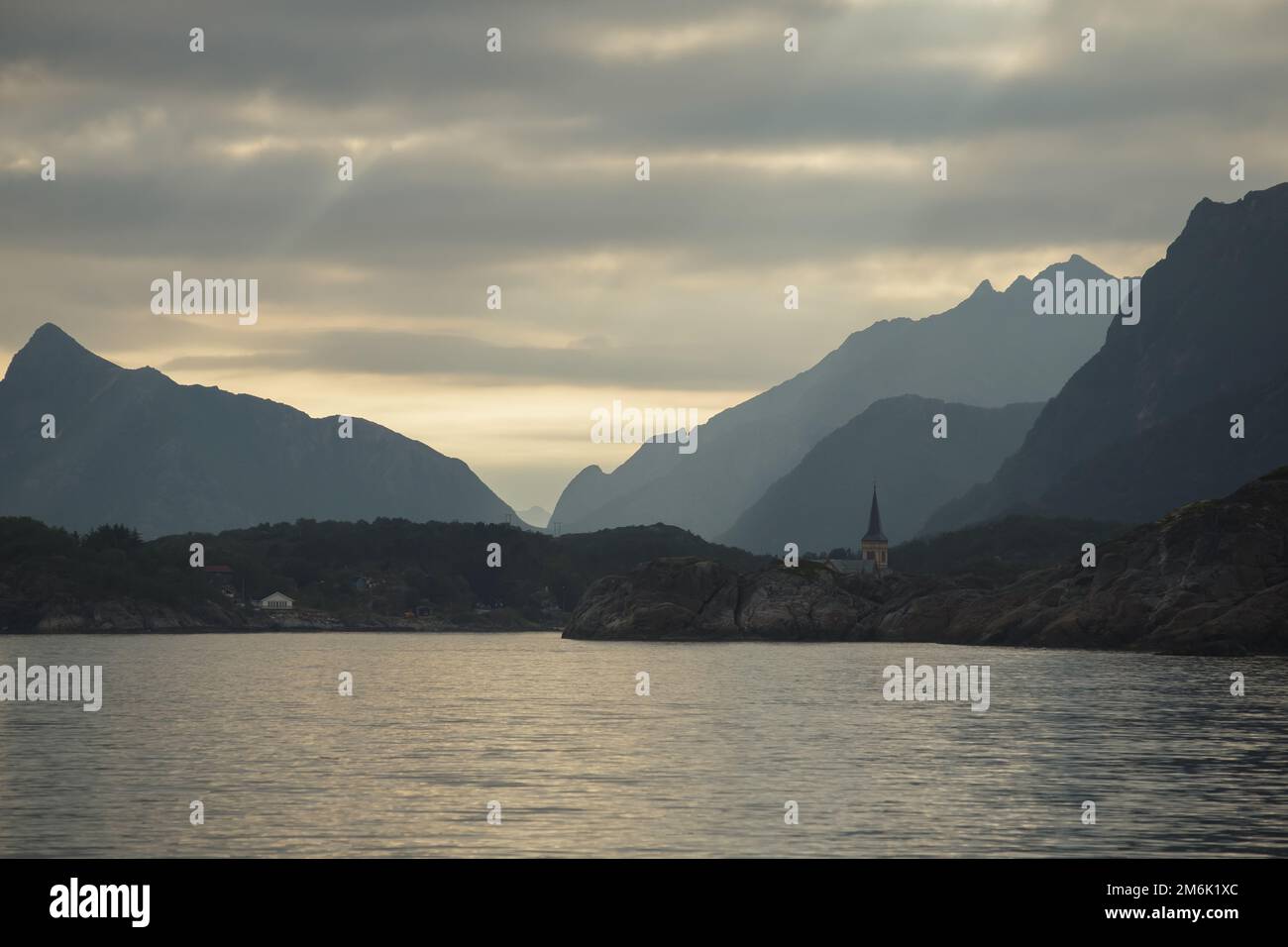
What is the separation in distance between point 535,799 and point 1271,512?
→ 152 m

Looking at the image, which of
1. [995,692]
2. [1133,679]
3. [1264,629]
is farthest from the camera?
[1264,629]

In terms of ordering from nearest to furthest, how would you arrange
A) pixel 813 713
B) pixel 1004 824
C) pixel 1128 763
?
pixel 1004 824 → pixel 1128 763 → pixel 813 713

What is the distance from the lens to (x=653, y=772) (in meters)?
62.2

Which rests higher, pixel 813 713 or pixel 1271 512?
pixel 1271 512

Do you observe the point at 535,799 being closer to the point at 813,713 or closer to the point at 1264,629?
the point at 813,713

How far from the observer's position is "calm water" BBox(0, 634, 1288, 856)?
4388 cm

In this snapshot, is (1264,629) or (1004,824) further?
(1264,629)

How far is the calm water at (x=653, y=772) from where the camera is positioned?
144 feet

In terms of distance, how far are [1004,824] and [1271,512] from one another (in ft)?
491
